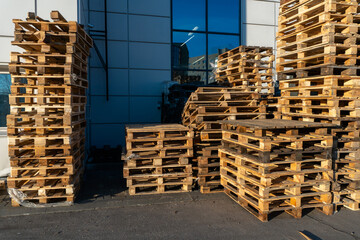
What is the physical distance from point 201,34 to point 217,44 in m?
0.93

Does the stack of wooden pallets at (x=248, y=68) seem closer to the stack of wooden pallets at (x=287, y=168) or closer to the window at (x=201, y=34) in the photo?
the window at (x=201, y=34)

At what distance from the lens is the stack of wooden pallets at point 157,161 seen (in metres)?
6.12

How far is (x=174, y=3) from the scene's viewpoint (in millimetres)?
11195

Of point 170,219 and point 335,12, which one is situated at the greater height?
point 335,12

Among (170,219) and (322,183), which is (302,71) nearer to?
(322,183)

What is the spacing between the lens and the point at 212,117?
677 centimetres

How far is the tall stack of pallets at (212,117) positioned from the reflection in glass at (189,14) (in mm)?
5556

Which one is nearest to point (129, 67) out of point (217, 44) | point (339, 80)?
point (217, 44)

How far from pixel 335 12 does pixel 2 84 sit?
9.34 metres

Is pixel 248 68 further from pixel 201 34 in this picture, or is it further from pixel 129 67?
pixel 129 67

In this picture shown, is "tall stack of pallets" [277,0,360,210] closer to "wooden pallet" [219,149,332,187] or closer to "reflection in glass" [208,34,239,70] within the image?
"wooden pallet" [219,149,332,187]

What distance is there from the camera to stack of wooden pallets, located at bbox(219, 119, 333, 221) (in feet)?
15.4

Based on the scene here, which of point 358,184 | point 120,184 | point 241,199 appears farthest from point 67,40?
point 358,184

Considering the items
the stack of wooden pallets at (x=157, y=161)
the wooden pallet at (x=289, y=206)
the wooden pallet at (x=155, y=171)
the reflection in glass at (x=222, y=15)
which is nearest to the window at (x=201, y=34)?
the reflection in glass at (x=222, y=15)
